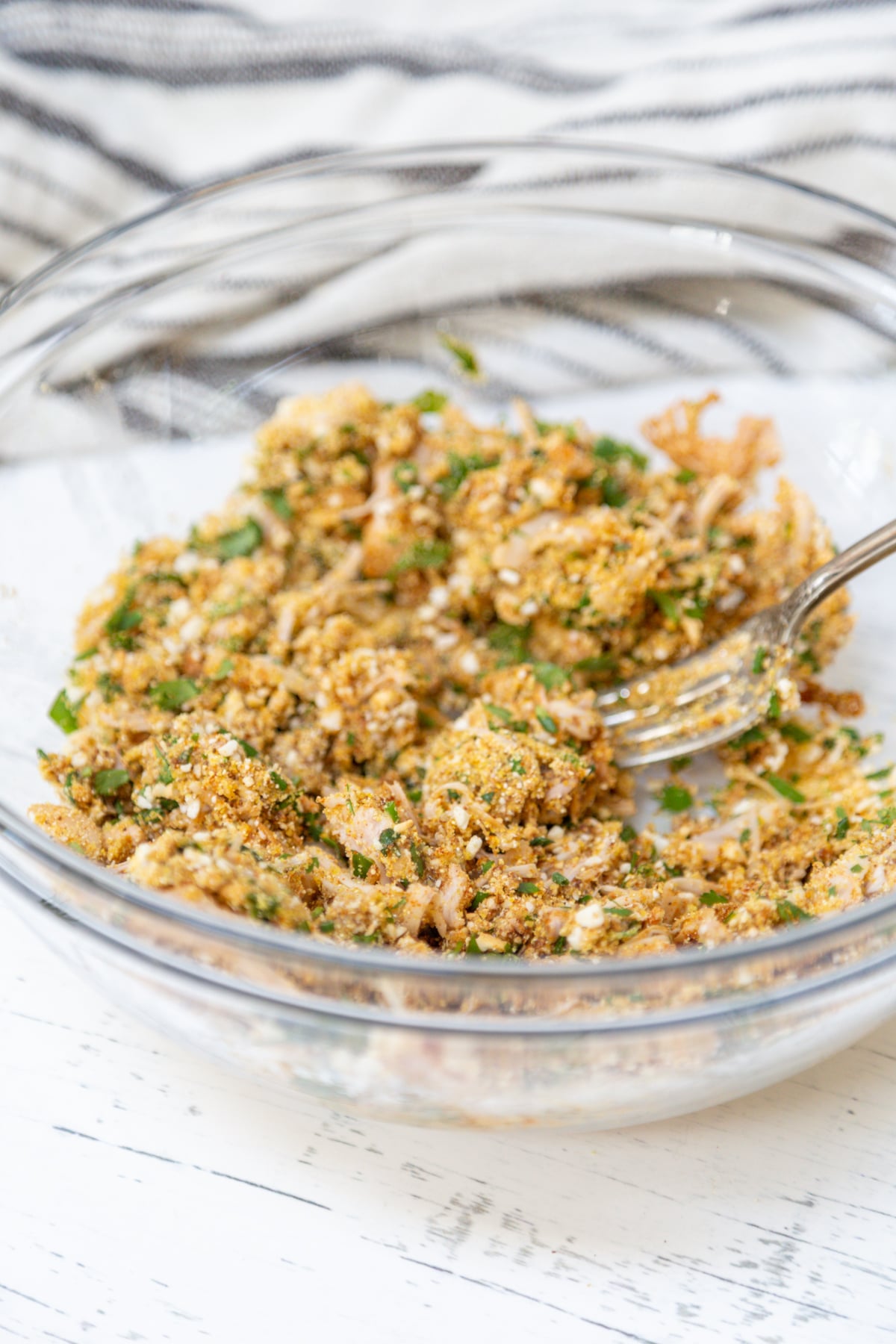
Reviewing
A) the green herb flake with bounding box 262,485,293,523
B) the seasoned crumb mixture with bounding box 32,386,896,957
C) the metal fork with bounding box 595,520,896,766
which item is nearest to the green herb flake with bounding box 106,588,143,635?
the seasoned crumb mixture with bounding box 32,386,896,957

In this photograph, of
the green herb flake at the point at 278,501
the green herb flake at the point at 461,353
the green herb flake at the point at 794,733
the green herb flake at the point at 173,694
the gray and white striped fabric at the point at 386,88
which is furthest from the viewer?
the gray and white striped fabric at the point at 386,88

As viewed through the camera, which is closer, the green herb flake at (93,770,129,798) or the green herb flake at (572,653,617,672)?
the green herb flake at (93,770,129,798)

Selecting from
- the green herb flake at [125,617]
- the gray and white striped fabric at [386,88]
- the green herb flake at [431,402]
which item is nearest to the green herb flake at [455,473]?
the green herb flake at [431,402]

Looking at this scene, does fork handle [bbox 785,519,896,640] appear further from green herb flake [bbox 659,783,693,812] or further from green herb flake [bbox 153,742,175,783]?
green herb flake [bbox 153,742,175,783]

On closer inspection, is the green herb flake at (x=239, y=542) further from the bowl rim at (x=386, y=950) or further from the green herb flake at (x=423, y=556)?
the bowl rim at (x=386, y=950)

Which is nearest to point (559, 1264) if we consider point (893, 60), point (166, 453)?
point (166, 453)

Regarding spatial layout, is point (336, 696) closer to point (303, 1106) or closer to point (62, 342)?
point (303, 1106)

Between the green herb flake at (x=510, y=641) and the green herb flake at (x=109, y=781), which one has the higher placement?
the green herb flake at (x=510, y=641)
